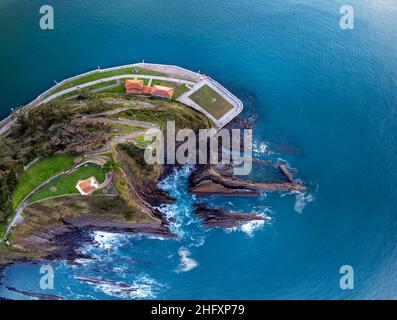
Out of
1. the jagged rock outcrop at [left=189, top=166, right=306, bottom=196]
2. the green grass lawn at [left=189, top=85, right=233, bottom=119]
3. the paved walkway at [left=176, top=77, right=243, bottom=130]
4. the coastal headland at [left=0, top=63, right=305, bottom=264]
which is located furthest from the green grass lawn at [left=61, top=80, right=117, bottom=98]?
the jagged rock outcrop at [left=189, top=166, right=306, bottom=196]

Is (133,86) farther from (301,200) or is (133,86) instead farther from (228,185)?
(301,200)

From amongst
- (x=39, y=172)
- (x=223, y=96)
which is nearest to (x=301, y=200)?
(x=223, y=96)

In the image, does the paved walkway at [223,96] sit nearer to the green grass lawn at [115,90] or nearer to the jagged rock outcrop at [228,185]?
the jagged rock outcrop at [228,185]

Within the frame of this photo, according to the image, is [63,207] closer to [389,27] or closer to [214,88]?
[214,88]

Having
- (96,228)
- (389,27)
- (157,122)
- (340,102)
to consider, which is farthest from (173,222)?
(389,27)

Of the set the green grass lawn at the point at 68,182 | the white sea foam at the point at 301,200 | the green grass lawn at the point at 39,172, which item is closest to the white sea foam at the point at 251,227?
the white sea foam at the point at 301,200
